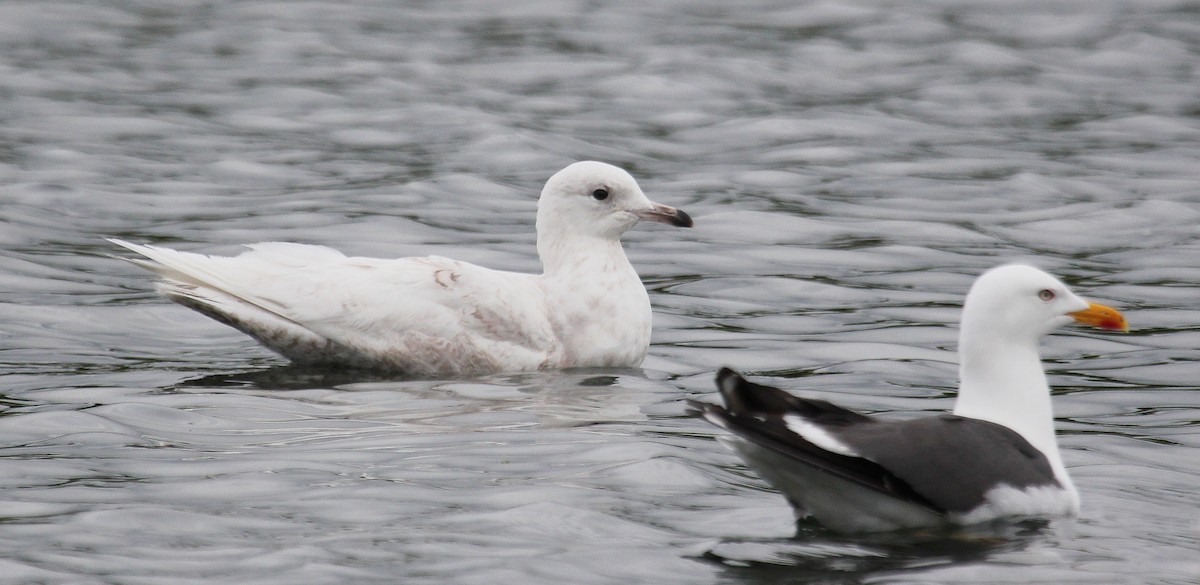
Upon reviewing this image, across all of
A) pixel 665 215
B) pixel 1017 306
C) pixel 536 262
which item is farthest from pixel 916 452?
pixel 536 262

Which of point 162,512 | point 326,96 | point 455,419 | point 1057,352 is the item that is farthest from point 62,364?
point 326,96

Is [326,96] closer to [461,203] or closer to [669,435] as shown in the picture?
[461,203]

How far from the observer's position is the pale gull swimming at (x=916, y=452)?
6430mm

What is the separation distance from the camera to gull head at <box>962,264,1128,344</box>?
24.0ft

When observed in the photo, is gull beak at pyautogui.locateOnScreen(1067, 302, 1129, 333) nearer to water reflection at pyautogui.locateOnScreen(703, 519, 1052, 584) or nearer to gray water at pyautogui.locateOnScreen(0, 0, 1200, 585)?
gray water at pyautogui.locateOnScreen(0, 0, 1200, 585)

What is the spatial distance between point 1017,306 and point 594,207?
336cm

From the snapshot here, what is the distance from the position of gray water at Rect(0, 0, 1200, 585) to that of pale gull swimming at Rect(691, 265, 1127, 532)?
0.43 feet

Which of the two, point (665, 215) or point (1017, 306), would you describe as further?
point (665, 215)

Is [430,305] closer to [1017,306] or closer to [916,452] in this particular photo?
[1017,306]

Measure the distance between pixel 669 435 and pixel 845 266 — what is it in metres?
4.86

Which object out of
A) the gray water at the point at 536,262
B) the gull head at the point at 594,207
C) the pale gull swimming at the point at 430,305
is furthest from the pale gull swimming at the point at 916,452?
the gull head at the point at 594,207

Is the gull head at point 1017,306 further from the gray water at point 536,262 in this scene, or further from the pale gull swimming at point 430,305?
the pale gull swimming at point 430,305

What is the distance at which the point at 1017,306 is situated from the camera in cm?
736

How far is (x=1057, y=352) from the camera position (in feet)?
34.9
